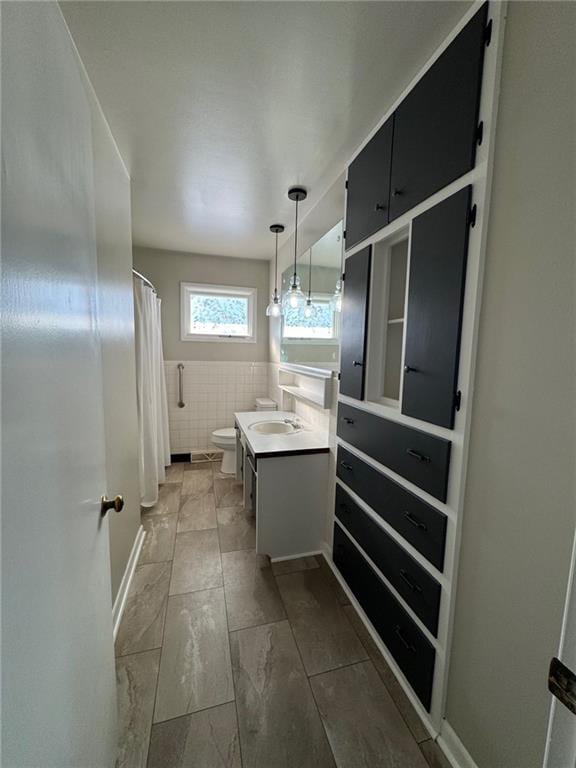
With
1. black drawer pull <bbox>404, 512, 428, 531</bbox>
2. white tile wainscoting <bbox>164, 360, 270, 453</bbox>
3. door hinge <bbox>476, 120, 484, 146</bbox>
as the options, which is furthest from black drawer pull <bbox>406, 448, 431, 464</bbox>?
white tile wainscoting <bbox>164, 360, 270, 453</bbox>

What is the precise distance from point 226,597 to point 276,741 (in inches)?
27.6

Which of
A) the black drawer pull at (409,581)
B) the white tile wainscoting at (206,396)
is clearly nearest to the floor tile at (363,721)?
the black drawer pull at (409,581)

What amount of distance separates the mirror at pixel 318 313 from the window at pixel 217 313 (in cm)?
95

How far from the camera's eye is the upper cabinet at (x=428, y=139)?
933 millimetres

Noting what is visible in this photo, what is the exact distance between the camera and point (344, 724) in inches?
44.5

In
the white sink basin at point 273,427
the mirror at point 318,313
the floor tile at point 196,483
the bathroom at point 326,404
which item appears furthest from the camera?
the floor tile at point 196,483

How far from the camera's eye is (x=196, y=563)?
1972 millimetres

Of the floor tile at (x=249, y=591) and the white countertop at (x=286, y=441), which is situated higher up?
Answer: the white countertop at (x=286, y=441)

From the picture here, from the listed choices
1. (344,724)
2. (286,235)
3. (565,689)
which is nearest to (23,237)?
(565,689)

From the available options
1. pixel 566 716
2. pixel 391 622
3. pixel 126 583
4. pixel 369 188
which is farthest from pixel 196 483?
pixel 566 716

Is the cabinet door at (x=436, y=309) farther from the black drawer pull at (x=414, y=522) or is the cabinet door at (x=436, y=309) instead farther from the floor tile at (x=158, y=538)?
the floor tile at (x=158, y=538)

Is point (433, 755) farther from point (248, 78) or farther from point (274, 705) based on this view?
point (248, 78)

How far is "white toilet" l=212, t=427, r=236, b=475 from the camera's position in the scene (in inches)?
126

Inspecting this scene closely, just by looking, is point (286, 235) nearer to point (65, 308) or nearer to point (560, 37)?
point (560, 37)
